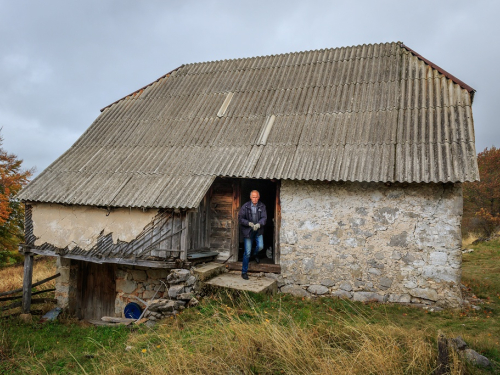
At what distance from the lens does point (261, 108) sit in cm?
923

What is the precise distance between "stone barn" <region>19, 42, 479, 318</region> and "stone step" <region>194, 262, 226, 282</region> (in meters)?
0.24

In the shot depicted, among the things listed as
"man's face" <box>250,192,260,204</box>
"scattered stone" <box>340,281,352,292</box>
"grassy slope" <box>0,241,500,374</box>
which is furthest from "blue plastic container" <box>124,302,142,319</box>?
"scattered stone" <box>340,281,352,292</box>

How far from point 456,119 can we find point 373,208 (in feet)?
8.44

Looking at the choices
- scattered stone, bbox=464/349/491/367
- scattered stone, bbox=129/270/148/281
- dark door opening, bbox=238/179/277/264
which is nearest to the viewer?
scattered stone, bbox=464/349/491/367

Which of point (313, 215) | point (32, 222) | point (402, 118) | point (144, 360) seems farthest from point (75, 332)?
point (402, 118)

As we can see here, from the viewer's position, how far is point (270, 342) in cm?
408

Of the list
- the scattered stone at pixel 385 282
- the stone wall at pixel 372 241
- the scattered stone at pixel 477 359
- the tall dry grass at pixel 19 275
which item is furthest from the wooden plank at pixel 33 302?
the scattered stone at pixel 477 359

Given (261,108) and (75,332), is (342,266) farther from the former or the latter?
(75,332)

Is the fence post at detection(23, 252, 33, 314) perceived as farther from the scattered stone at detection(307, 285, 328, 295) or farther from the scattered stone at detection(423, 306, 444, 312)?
the scattered stone at detection(423, 306, 444, 312)

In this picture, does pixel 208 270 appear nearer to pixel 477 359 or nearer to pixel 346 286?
pixel 346 286

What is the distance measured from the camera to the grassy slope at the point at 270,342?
3711 mm

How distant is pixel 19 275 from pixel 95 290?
23.2ft

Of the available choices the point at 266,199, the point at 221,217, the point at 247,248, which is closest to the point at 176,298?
the point at 247,248

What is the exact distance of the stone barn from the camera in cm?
674
